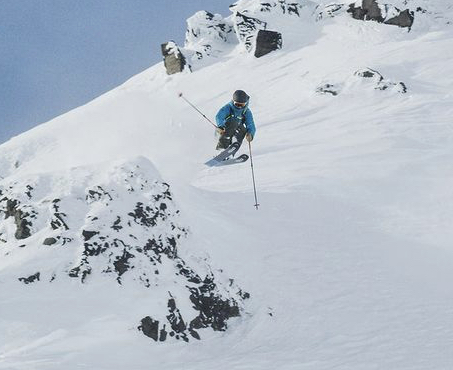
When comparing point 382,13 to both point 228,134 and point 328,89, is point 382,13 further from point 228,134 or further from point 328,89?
point 228,134

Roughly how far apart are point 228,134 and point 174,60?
116ft

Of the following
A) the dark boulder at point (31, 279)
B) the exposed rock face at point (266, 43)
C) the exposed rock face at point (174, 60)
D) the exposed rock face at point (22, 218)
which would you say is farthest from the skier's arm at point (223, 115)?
the exposed rock face at point (174, 60)

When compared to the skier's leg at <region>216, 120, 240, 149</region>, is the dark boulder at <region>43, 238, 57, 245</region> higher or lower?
lower

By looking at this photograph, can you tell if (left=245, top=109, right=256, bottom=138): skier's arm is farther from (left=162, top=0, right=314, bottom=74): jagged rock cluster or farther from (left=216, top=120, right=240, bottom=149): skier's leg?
(left=162, top=0, right=314, bottom=74): jagged rock cluster

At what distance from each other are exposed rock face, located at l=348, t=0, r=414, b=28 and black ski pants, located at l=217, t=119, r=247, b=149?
31436mm

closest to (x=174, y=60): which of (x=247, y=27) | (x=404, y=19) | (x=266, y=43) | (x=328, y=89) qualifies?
(x=247, y=27)

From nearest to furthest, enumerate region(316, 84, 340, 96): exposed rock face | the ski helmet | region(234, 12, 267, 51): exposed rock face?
the ski helmet
region(316, 84, 340, 96): exposed rock face
region(234, 12, 267, 51): exposed rock face

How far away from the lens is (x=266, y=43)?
44625 mm

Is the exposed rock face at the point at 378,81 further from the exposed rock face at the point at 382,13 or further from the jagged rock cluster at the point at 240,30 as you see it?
the jagged rock cluster at the point at 240,30

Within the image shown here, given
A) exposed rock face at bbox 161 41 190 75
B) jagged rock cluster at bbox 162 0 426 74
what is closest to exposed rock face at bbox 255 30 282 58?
jagged rock cluster at bbox 162 0 426 74

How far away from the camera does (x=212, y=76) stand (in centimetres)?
4344

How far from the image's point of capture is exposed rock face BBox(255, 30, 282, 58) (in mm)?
44469

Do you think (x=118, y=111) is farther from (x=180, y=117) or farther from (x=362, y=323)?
(x=362, y=323)

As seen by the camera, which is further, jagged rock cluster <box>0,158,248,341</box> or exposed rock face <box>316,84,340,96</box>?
exposed rock face <box>316,84,340,96</box>
